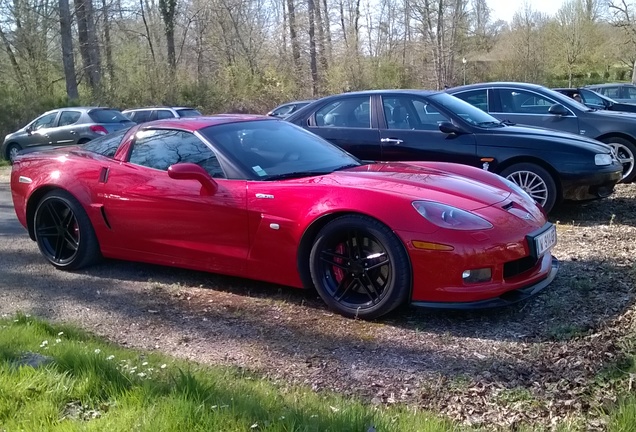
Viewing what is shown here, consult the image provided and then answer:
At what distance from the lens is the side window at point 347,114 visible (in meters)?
7.73

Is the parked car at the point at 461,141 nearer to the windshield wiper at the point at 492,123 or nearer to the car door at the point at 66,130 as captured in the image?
the windshield wiper at the point at 492,123

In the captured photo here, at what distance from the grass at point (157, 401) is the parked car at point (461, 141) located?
447cm

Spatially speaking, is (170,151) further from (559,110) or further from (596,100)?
(596,100)

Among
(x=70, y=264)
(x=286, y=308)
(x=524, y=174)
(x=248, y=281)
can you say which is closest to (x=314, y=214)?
(x=286, y=308)

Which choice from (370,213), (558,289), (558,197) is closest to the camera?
(370,213)

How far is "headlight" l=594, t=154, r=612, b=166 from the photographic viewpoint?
6844 mm

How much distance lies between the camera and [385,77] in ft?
117

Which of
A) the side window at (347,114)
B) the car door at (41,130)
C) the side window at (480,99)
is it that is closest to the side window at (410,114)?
the side window at (347,114)

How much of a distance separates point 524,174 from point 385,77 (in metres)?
29.5

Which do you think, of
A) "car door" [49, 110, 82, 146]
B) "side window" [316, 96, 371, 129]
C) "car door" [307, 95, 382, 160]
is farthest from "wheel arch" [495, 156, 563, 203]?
"car door" [49, 110, 82, 146]

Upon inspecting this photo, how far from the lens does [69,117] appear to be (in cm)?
1634

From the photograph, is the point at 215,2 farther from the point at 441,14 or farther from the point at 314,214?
the point at 314,214

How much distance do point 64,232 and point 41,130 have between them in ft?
40.8

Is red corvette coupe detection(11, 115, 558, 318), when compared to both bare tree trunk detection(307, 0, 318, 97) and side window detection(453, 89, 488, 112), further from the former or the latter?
bare tree trunk detection(307, 0, 318, 97)
